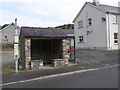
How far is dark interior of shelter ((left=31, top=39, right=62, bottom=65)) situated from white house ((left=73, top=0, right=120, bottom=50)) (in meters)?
16.3

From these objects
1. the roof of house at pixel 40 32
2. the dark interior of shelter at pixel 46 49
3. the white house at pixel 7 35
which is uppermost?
the white house at pixel 7 35

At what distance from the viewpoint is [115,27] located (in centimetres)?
3712

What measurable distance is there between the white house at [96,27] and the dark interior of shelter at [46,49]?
53.6 feet

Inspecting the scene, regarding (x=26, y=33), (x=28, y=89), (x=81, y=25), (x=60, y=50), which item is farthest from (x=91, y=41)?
(x=28, y=89)

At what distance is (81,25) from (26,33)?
24.1 m

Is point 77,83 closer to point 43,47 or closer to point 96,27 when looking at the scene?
point 43,47

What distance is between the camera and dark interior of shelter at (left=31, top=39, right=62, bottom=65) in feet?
66.9

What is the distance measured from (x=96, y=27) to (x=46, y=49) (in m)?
18.6

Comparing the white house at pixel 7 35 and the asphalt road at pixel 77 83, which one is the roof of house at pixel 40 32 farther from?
the white house at pixel 7 35

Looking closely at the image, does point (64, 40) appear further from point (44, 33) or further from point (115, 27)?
point (115, 27)

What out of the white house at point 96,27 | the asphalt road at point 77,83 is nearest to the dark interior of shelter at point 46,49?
the asphalt road at point 77,83

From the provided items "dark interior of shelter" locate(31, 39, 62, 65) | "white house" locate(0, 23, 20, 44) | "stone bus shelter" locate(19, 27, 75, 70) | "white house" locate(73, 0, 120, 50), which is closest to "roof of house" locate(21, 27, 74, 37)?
"stone bus shelter" locate(19, 27, 75, 70)

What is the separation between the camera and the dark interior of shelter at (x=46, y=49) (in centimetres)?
2039

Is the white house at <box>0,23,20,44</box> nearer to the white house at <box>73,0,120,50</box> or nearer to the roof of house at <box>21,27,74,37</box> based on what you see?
the white house at <box>73,0,120,50</box>
